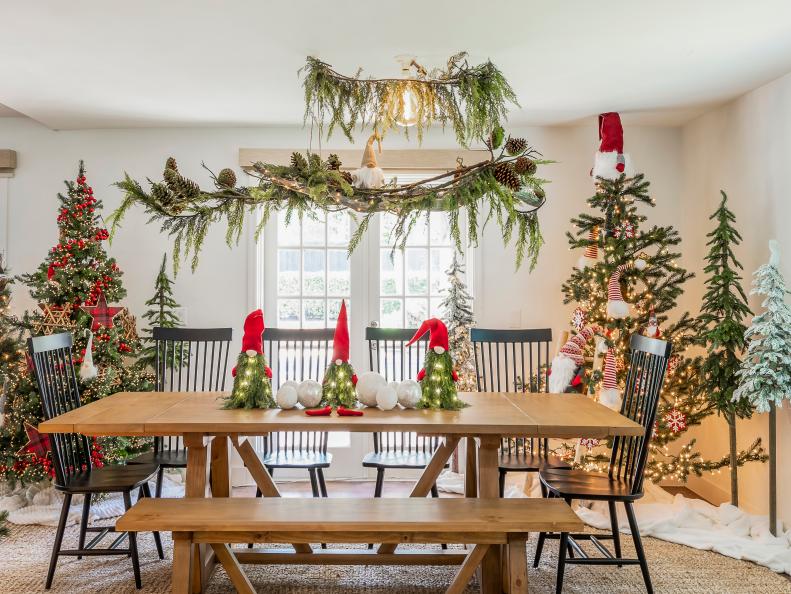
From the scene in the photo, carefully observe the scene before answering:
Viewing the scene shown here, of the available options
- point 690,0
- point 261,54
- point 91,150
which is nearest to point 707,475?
point 690,0

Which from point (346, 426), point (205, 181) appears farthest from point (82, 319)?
point (346, 426)

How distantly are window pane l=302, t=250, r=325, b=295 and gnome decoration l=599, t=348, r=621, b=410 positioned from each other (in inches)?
79.5

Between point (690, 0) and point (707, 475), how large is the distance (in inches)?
118

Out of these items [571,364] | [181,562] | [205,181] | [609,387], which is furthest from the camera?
[205,181]

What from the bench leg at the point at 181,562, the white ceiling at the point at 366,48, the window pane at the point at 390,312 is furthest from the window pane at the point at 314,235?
the bench leg at the point at 181,562

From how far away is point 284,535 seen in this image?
2.21 m

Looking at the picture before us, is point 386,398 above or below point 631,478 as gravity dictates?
above

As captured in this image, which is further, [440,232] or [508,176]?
[440,232]

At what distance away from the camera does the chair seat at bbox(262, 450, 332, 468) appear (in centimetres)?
307

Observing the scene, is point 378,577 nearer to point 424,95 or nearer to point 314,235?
point 424,95

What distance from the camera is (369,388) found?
2.68m

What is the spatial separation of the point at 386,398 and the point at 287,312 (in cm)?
213

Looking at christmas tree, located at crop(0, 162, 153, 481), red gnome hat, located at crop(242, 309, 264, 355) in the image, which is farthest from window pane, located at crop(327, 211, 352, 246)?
red gnome hat, located at crop(242, 309, 264, 355)

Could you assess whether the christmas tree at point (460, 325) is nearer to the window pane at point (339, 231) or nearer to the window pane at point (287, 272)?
the window pane at point (339, 231)
